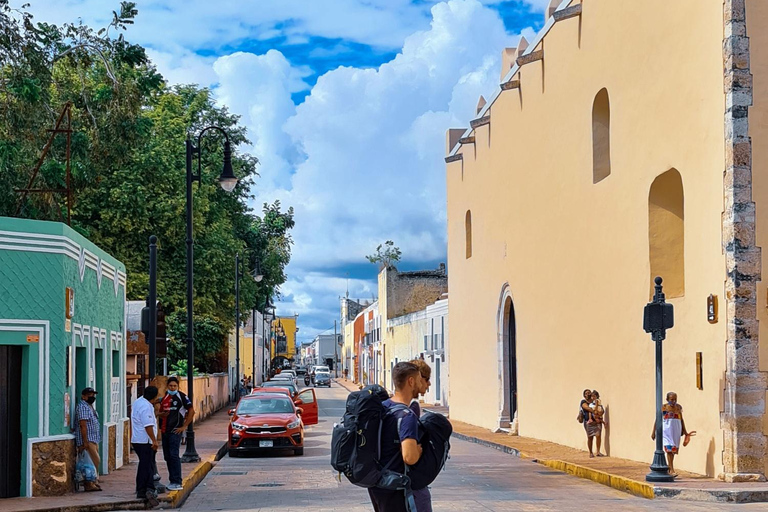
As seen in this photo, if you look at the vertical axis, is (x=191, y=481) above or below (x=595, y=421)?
below

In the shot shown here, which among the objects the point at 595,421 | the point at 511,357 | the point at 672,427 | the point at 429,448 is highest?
the point at 429,448

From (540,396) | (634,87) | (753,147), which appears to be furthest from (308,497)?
(540,396)

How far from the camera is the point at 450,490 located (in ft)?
54.5

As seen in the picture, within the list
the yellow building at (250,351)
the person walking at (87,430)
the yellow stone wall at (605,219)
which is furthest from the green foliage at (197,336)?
the person walking at (87,430)

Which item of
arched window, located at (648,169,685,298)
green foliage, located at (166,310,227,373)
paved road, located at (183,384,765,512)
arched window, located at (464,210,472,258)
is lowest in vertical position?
paved road, located at (183,384,765,512)

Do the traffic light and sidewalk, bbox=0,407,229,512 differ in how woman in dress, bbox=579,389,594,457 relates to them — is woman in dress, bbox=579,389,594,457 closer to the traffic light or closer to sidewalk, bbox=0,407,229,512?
sidewalk, bbox=0,407,229,512

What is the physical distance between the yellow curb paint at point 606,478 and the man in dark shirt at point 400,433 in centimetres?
966

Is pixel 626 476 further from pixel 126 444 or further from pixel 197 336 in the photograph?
pixel 197 336

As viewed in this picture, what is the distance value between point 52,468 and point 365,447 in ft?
32.0

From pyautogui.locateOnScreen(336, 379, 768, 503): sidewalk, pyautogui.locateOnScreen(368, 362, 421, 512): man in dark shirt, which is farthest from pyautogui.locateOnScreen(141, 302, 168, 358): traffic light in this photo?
pyautogui.locateOnScreen(368, 362, 421, 512): man in dark shirt

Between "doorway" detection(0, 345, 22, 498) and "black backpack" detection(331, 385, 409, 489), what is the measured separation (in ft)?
31.0

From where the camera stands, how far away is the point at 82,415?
15938 millimetres

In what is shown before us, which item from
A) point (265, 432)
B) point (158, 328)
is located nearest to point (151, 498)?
point (158, 328)

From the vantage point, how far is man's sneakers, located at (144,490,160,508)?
48.1 feet
